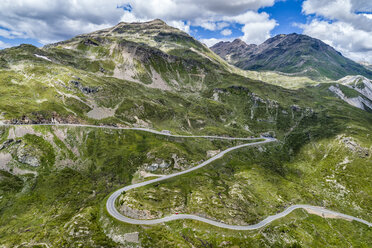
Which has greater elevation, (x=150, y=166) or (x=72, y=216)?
(x=150, y=166)

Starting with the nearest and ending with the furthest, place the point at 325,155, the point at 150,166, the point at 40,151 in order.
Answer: the point at 40,151 → the point at 150,166 → the point at 325,155

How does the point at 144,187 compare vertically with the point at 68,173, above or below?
below

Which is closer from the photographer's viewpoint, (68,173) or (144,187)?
(144,187)

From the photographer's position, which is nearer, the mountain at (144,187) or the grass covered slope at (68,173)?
the grass covered slope at (68,173)

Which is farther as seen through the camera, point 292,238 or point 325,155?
point 325,155

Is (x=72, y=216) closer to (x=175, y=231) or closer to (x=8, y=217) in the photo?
(x=8, y=217)

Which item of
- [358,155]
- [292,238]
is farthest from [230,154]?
[358,155]

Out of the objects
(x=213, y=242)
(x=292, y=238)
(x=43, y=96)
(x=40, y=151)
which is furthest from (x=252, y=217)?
(x=43, y=96)

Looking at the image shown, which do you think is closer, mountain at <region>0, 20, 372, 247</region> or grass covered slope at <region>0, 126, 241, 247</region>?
grass covered slope at <region>0, 126, 241, 247</region>

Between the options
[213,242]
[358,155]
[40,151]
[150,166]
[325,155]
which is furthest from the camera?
[325,155]

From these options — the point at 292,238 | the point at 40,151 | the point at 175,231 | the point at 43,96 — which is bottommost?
the point at 292,238
